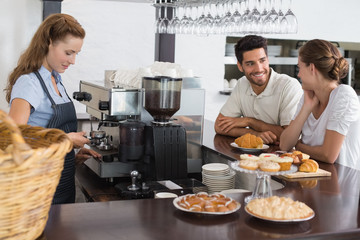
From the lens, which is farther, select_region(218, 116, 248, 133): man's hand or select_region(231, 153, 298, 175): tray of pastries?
select_region(218, 116, 248, 133): man's hand

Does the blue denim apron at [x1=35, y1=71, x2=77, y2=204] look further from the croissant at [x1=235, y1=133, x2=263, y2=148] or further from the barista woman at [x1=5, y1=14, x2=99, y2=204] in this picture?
the croissant at [x1=235, y1=133, x2=263, y2=148]

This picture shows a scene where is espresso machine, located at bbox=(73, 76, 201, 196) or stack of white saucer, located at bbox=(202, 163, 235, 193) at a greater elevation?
espresso machine, located at bbox=(73, 76, 201, 196)

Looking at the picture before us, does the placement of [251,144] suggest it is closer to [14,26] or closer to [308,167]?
[308,167]

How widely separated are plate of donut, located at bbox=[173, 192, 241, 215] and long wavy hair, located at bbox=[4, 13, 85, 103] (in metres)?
1.09

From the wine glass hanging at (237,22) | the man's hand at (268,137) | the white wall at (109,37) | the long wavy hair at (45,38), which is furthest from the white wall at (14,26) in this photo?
the man's hand at (268,137)

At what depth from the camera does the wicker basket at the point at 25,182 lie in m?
1.18

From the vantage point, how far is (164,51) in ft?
17.3

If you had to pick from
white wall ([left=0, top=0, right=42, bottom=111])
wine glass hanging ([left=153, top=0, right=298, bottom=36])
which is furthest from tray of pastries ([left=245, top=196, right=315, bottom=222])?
white wall ([left=0, top=0, right=42, bottom=111])

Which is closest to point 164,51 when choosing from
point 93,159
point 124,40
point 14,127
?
point 124,40

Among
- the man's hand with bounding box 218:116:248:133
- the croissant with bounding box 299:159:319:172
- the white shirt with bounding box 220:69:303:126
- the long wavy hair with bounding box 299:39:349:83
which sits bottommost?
the croissant with bounding box 299:159:319:172

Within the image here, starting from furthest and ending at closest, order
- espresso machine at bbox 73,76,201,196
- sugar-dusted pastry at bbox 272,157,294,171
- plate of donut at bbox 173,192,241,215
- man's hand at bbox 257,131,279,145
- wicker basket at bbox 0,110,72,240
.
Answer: man's hand at bbox 257,131,279,145 < espresso machine at bbox 73,76,201,196 < sugar-dusted pastry at bbox 272,157,294,171 < plate of donut at bbox 173,192,241,215 < wicker basket at bbox 0,110,72,240

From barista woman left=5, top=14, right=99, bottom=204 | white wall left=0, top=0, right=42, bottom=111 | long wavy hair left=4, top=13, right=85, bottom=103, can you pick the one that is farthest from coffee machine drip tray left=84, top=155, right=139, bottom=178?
white wall left=0, top=0, right=42, bottom=111

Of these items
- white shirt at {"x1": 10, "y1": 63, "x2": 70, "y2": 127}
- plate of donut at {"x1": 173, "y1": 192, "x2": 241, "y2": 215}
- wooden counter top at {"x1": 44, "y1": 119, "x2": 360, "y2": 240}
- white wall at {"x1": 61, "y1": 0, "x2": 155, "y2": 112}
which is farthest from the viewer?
white wall at {"x1": 61, "y1": 0, "x2": 155, "y2": 112}

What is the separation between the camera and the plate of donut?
5.81ft
